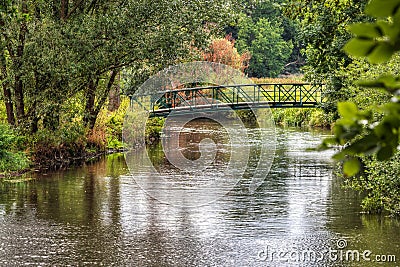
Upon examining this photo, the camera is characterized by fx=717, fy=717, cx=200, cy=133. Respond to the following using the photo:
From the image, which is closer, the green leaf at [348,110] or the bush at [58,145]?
the green leaf at [348,110]

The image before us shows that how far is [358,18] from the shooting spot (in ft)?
49.0

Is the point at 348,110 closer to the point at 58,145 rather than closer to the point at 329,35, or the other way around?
the point at 329,35

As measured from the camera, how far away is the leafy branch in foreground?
45.6 inches

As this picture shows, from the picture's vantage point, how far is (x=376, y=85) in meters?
1.22

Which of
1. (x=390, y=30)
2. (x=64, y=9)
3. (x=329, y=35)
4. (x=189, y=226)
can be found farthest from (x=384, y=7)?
(x=64, y=9)

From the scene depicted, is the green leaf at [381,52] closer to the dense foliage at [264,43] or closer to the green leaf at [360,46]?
the green leaf at [360,46]

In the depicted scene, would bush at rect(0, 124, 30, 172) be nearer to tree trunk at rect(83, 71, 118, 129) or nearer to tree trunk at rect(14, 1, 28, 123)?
tree trunk at rect(14, 1, 28, 123)

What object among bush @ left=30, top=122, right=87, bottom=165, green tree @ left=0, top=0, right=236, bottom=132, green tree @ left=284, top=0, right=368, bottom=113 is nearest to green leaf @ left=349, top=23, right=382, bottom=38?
green tree @ left=284, top=0, right=368, bottom=113

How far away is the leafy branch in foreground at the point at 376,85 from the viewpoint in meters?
1.16

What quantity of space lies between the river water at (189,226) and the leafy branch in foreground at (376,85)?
8.16 meters

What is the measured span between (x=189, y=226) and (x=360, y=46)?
11.6 meters

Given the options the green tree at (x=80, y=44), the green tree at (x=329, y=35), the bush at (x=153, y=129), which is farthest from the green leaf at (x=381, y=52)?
the bush at (x=153, y=129)

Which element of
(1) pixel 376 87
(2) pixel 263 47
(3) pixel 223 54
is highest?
(2) pixel 263 47

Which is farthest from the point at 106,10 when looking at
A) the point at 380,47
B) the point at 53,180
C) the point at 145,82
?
the point at 380,47
